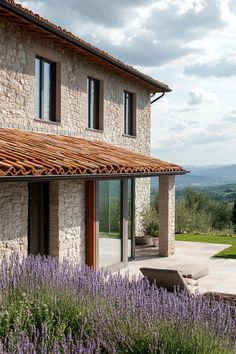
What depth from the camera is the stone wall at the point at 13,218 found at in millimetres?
8408

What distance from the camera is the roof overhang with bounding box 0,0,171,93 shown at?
33.5 ft

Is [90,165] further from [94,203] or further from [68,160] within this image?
[94,203]

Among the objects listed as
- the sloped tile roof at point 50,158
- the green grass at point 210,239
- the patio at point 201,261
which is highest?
the sloped tile roof at point 50,158

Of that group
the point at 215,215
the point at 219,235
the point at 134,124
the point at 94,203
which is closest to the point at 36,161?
the point at 94,203

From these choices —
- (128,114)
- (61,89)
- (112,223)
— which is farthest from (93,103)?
(112,223)

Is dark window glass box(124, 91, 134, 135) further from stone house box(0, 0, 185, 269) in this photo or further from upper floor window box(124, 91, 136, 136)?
stone house box(0, 0, 185, 269)

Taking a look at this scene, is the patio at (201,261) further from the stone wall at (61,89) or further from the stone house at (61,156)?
the stone wall at (61,89)

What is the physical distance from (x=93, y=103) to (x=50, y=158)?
6.87m

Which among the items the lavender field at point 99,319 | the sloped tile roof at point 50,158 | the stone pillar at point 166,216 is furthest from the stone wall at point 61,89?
the lavender field at point 99,319

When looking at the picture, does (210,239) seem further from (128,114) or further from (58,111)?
(58,111)

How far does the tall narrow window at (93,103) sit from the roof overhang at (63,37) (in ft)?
2.10

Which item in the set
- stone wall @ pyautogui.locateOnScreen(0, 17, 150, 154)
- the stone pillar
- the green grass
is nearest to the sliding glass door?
stone wall @ pyautogui.locateOnScreen(0, 17, 150, 154)

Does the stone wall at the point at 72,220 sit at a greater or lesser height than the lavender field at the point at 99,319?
greater

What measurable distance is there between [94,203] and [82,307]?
5897 millimetres
